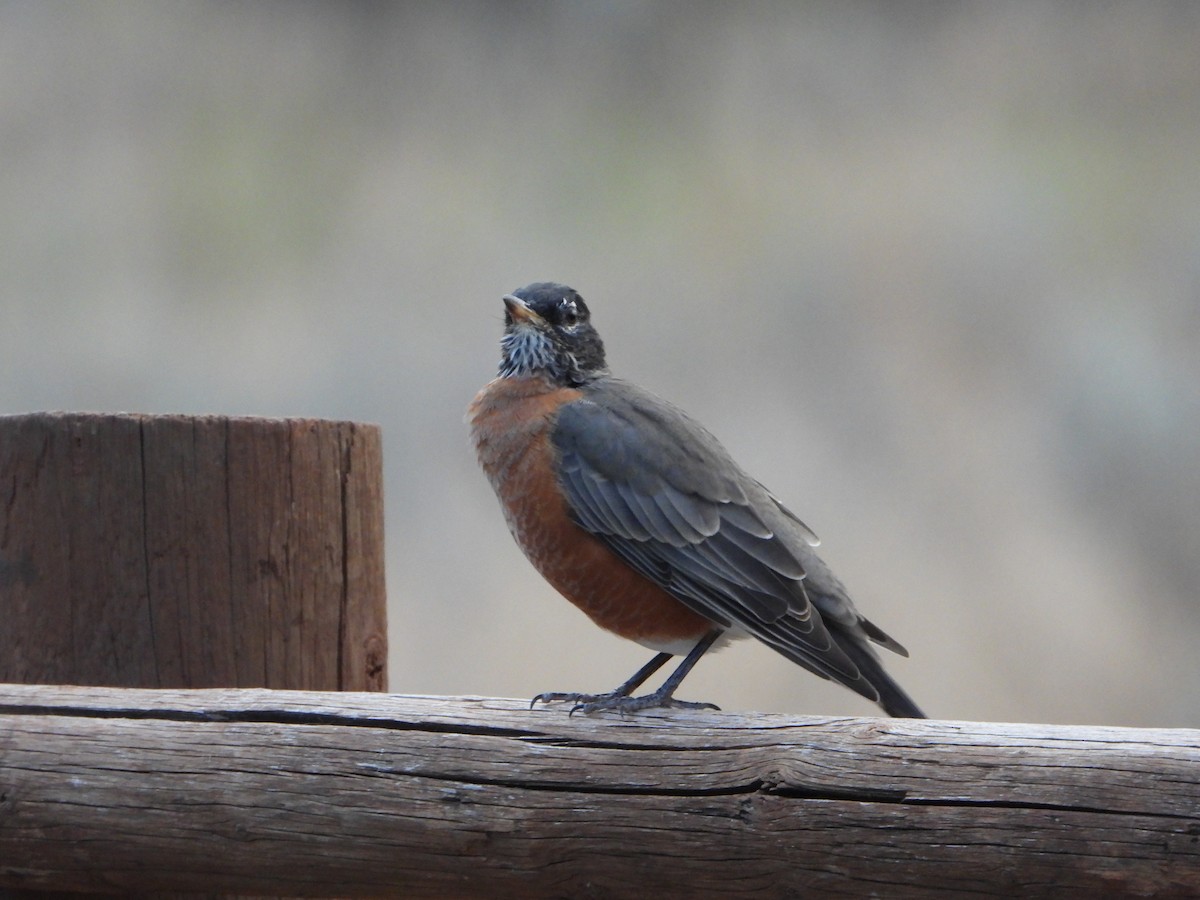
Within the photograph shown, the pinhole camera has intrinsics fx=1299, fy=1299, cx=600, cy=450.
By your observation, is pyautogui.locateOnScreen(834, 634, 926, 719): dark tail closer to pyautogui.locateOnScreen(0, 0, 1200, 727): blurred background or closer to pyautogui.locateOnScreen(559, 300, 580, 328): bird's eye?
pyautogui.locateOnScreen(559, 300, 580, 328): bird's eye

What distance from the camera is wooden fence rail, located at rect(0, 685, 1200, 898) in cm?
199

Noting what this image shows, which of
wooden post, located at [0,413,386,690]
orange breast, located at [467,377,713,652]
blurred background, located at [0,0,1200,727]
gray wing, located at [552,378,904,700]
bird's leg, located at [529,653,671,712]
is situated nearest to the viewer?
wooden post, located at [0,413,386,690]

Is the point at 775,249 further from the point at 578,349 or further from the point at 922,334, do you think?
the point at 578,349

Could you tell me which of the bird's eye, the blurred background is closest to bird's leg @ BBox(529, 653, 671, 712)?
the bird's eye

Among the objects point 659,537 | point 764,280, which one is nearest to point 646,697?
point 659,537

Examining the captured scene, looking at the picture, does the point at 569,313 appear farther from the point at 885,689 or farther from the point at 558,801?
the point at 558,801

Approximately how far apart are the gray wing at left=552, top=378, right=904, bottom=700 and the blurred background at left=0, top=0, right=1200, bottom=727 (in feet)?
11.5

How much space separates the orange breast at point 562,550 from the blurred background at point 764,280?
352cm

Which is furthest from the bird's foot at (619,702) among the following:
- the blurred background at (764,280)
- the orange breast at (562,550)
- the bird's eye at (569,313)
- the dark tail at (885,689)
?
the blurred background at (764,280)

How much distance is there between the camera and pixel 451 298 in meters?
7.67

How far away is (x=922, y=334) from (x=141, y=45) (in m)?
5.09

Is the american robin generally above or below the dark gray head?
below

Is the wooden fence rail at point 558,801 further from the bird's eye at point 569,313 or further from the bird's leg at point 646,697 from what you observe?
the bird's eye at point 569,313

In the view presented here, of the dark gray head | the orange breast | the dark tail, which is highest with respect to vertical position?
the dark gray head
